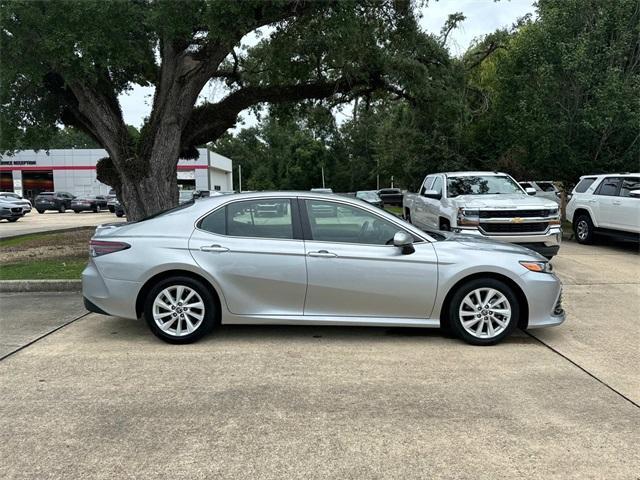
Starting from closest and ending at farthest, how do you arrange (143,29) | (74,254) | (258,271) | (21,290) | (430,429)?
1. (430,429)
2. (258,271)
3. (21,290)
4. (143,29)
5. (74,254)

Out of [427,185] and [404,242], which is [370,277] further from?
[427,185]

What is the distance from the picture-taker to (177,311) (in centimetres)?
536

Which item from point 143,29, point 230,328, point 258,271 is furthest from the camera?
point 143,29

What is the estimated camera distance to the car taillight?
5438mm

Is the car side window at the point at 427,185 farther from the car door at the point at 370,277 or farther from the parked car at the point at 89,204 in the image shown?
the parked car at the point at 89,204

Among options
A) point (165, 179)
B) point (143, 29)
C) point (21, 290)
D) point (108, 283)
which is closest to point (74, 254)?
point (165, 179)

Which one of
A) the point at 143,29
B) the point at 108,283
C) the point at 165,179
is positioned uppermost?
the point at 143,29

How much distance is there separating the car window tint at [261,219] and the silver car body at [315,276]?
10 centimetres

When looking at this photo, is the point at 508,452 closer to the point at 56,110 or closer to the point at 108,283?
the point at 108,283

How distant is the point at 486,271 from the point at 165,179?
8545mm

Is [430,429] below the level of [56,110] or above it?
below

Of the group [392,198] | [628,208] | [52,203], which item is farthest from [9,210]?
[628,208]

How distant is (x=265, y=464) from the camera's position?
318 cm

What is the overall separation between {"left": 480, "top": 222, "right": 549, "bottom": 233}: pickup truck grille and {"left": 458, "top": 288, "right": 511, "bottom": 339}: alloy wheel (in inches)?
168
